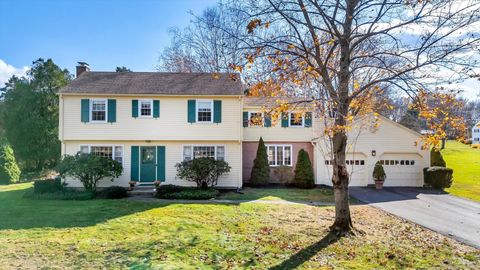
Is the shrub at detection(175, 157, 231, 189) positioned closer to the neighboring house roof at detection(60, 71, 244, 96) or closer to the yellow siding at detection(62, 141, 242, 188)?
the yellow siding at detection(62, 141, 242, 188)

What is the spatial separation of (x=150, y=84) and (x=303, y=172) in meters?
10.6

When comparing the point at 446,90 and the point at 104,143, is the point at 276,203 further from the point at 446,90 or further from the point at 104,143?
the point at 104,143

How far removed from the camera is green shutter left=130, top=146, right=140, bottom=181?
1795cm

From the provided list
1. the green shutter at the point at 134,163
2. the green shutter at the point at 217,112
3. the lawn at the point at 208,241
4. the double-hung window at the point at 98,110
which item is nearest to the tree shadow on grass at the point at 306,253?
the lawn at the point at 208,241

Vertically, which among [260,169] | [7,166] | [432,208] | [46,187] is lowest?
[432,208]

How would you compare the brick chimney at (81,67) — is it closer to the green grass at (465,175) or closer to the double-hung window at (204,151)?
the double-hung window at (204,151)

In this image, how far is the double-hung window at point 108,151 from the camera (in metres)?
18.0

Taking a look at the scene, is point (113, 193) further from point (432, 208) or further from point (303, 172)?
point (432, 208)

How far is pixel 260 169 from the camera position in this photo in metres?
20.0

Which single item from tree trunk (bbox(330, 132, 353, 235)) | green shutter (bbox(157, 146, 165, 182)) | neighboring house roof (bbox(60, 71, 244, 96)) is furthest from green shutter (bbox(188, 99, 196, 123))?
tree trunk (bbox(330, 132, 353, 235))

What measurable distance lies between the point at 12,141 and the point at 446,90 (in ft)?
92.7

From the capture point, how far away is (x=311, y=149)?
70.0ft

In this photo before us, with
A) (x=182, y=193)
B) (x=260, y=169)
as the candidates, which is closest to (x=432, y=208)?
(x=260, y=169)

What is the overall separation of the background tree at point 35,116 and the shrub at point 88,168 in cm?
1033
